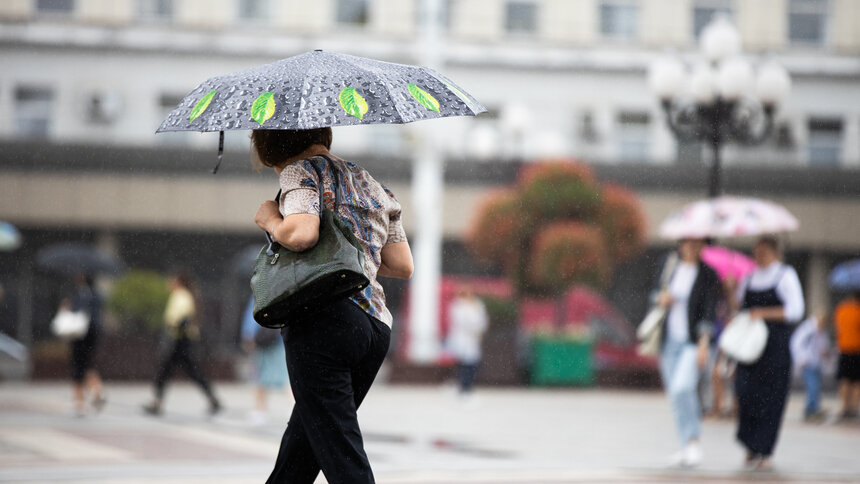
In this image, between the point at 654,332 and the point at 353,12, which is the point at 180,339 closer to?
the point at 654,332

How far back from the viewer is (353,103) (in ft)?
14.5

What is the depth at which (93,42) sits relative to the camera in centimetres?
3167

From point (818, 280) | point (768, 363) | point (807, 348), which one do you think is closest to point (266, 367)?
point (768, 363)

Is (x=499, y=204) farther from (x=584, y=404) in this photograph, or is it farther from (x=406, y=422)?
(x=406, y=422)

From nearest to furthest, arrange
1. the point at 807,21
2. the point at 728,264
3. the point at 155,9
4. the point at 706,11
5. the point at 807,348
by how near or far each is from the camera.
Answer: the point at 728,264
the point at 807,348
the point at 155,9
the point at 807,21
the point at 706,11

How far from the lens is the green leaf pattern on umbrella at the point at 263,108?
4340 millimetres

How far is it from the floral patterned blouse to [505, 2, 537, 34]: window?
28.9 metres

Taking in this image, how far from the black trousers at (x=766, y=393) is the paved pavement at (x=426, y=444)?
0.28m

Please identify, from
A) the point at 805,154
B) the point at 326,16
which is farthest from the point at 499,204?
the point at 805,154

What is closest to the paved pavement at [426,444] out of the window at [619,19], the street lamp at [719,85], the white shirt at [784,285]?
the white shirt at [784,285]

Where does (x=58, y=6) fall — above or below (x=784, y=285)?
above

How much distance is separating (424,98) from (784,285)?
5821mm

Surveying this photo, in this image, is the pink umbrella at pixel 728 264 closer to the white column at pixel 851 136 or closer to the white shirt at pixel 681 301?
the white shirt at pixel 681 301

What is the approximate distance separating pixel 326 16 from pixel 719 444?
71.9ft
